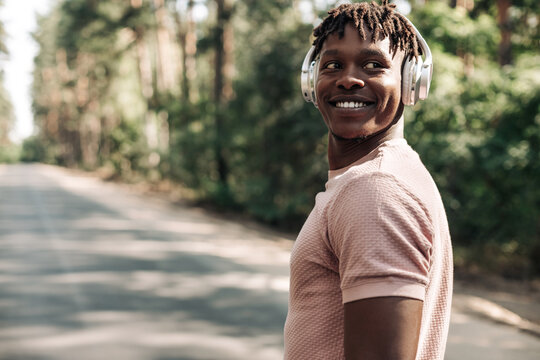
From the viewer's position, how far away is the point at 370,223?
951mm

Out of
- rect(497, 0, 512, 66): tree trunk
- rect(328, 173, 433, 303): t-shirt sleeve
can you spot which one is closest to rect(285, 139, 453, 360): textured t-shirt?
rect(328, 173, 433, 303): t-shirt sleeve

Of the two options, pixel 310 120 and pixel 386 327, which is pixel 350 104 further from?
pixel 310 120

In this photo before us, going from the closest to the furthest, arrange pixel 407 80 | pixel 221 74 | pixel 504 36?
pixel 407 80
pixel 504 36
pixel 221 74

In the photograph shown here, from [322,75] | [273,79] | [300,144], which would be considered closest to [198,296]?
[322,75]

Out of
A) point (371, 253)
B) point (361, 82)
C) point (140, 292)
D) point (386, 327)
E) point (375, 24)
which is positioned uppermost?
point (375, 24)

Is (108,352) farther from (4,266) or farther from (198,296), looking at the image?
(4,266)

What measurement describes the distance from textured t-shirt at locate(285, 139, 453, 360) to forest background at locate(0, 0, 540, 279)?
709cm

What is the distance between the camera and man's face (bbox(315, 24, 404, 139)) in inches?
46.1

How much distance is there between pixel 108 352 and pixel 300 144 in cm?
855

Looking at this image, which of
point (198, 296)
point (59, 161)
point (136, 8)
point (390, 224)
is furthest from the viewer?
point (59, 161)

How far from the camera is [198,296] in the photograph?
264 inches

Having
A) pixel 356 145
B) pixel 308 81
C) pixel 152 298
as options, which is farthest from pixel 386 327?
pixel 152 298

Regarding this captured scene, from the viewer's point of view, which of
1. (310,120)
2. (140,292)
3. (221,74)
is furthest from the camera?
(221,74)

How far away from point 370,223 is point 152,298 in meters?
6.02
